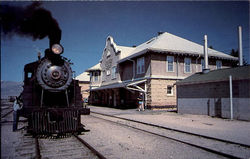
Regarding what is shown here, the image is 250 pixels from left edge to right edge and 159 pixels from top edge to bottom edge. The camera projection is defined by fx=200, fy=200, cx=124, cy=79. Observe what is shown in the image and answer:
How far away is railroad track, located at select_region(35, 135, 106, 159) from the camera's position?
16.0ft

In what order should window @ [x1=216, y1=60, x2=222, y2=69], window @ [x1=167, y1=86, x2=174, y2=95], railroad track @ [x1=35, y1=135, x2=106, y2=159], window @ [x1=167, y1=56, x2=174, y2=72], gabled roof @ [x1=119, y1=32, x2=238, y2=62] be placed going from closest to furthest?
railroad track @ [x1=35, y1=135, x2=106, y2=159], gabled roof @ [x1=119, y1=32, x2=238, y2=62], window @ [x1=167, y1=86, x2=174, y2=95], window @ [x1=167, y1=56, x2=174, y2=72], window @ [x1=216, y1=60, x2=222, y2=69]

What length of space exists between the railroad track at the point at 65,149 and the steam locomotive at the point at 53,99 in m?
0.52

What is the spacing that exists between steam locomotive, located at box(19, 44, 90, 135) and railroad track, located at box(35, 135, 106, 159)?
0.52 metres

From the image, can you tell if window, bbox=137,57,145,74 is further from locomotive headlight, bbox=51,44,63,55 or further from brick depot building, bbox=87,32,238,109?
locomotive headlight, bbox=51,44,63,55

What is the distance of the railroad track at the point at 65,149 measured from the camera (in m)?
4.88

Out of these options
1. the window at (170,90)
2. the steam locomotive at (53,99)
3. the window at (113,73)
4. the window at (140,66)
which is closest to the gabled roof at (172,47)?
the window at (140,66)

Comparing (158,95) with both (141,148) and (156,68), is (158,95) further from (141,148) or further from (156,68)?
(141,148)

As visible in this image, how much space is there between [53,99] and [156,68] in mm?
13695

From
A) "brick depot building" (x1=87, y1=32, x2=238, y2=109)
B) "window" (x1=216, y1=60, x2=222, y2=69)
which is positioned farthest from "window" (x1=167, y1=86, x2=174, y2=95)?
"window" (x1=216, y1=60, x2=222, y2=69)

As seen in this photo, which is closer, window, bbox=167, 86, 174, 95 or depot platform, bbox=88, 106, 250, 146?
depot platform, bbox=88, 106, 250, 146

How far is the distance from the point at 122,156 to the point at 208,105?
10.8m

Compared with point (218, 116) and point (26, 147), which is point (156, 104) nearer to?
point (218, 116)

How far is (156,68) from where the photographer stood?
2011cm

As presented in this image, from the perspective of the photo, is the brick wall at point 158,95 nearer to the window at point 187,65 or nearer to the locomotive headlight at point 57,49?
the window at point 187,65
